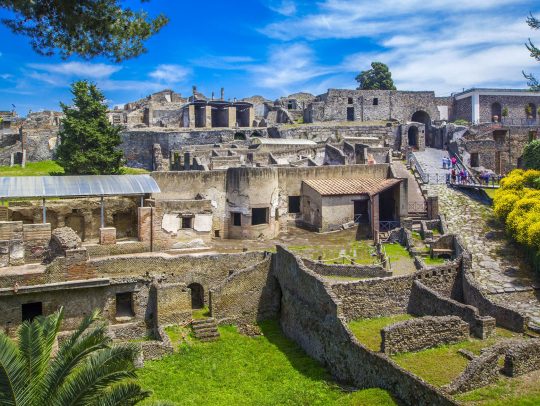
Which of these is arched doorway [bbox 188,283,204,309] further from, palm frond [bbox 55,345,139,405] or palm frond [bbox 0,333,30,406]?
palm frond [bbox 0,333,30,406]

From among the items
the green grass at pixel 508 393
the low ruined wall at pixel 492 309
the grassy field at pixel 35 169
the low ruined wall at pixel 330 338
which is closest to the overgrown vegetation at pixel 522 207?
→ the low ruined wall at pixel 492 309

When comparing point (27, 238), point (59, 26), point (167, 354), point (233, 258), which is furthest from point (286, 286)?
point (59, 26)

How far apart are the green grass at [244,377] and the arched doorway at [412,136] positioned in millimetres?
33296

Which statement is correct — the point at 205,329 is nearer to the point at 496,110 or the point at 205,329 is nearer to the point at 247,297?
the point at 247,297

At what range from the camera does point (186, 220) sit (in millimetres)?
28828

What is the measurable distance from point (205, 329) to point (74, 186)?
917 centimetres

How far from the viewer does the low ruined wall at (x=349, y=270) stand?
22266 mm

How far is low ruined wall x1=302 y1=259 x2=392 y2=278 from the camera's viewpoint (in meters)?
22.3

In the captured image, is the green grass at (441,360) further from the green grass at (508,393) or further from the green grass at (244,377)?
the green grass at (244,377)

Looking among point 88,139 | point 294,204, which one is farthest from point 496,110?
point 88,139

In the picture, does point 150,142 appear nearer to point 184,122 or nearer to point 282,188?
point 184,122

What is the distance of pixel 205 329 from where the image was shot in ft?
73.4

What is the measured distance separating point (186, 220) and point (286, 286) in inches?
302

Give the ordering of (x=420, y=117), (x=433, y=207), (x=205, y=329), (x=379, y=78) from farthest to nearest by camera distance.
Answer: (x=379, y=78)
(x=420, y=117)
(x=433, y=207)
(x=205, y=329)
